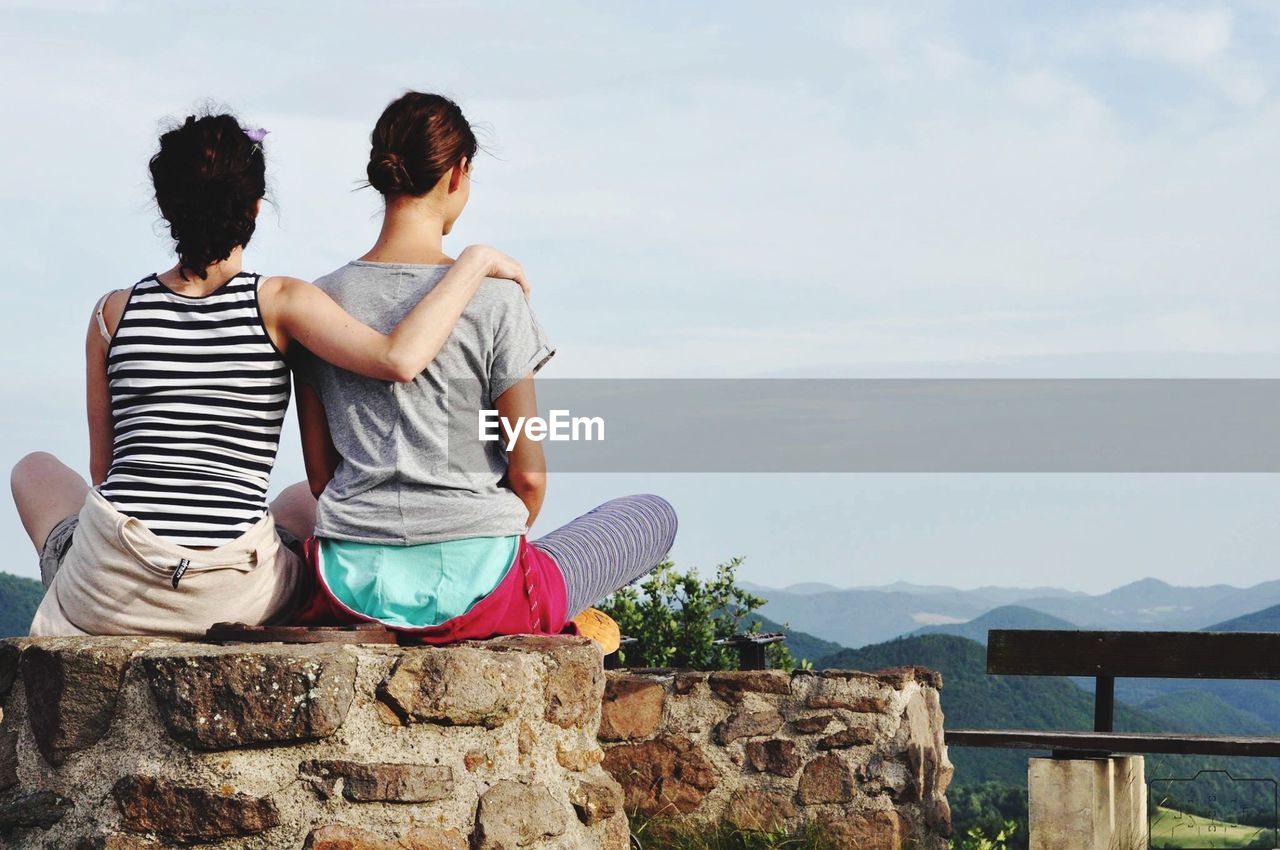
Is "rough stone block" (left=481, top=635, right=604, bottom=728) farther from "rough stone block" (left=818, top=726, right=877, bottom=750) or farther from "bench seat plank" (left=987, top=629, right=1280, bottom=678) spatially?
"bench seat plank" (left=987, top=629, right=1280, bottom=678)

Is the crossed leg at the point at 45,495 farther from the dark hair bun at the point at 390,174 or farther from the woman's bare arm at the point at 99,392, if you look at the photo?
the dark hair bun at the point at 390,174

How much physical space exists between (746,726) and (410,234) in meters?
2.24

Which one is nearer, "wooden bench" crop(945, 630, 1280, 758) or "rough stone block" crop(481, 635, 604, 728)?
"rough stone block" crop(481, 635, 604, 728)

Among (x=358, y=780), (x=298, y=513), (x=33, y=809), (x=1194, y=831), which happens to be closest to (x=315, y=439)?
(x=298, y=513)

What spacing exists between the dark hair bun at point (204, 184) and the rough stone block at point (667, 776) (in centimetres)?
235

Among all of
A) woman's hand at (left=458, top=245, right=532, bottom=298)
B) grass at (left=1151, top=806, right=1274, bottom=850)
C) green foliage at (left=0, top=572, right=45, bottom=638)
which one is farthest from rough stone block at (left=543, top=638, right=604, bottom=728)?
green foliage at (left=0, top=572, right=45, bottom=638)

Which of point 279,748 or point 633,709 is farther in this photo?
point 633,709

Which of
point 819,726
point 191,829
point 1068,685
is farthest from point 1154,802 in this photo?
point 1068,685

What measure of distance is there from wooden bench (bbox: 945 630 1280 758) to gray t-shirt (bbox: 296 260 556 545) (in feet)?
10.00

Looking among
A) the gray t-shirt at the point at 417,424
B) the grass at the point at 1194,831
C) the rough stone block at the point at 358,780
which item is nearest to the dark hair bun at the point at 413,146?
the gray t-shirt at the point at 417,424

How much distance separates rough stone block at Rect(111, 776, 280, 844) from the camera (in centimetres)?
245

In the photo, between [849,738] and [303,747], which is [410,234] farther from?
[849,738]

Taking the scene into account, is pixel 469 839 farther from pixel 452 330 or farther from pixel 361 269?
pixel 361 269

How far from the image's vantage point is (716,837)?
169 inches
